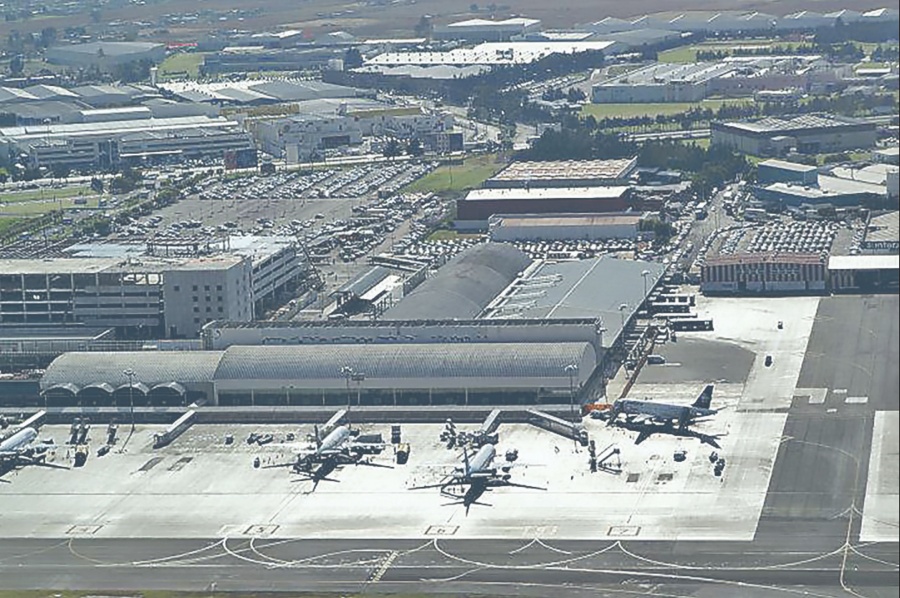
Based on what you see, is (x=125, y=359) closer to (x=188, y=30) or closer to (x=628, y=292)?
(x=628, y=292)

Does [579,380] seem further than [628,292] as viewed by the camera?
No

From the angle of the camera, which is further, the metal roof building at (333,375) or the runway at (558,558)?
the metal roof building at (333,375)

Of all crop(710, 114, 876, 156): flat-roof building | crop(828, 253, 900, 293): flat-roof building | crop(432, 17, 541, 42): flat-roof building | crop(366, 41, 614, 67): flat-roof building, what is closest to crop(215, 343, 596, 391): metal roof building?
crop(828, 253, 900, 293): flat-roof building

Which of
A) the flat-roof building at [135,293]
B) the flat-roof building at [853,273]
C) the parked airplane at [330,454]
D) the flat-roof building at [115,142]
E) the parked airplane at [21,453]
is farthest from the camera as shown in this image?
the flat-roof building at [115,142]

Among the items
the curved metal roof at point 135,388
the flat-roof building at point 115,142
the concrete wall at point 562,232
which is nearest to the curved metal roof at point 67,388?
the curved metal roof at point 135,388

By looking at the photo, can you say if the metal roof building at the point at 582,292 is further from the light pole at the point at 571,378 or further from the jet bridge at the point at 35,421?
the jet bridge at the point at 35,421

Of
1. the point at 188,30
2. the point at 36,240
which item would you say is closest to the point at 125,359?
the point at 36,240
